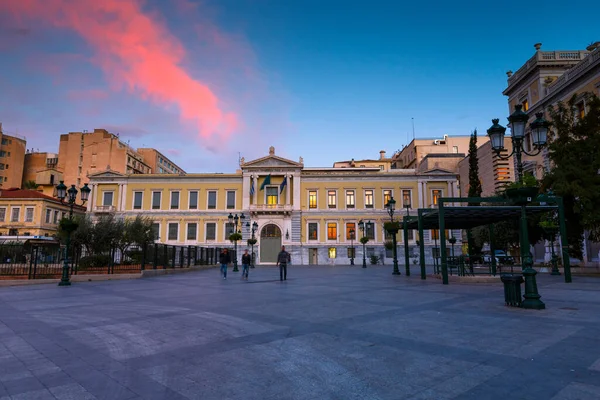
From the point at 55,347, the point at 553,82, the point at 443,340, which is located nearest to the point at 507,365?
the point at 443,340

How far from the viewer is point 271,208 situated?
50.1 m

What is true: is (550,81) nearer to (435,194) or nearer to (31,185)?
(435,194)

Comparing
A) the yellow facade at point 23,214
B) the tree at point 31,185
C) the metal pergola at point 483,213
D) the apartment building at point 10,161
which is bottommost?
the metal pergola at point 483,213

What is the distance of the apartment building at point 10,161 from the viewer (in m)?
67.4

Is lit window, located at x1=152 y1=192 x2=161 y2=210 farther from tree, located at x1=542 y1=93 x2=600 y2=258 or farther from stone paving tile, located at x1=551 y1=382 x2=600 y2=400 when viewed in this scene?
stone paving tile, located at x1=551 y1=382 x2=600 y2=400

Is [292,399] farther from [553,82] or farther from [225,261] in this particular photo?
[553,82]

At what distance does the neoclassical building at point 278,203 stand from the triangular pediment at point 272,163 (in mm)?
137

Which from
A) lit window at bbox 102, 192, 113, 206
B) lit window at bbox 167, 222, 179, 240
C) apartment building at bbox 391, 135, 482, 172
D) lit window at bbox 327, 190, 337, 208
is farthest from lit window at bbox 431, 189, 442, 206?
lit window at bbox 102, 192, 113, 206

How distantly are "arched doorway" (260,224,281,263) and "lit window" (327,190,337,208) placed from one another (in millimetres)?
7751

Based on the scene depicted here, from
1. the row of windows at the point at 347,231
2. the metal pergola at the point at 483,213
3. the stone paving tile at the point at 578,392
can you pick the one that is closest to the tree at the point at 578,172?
the metal pergola at the point at 483,213

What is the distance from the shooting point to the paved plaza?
12.4ft

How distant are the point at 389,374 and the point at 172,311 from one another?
6.06 m

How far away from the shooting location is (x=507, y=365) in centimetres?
447

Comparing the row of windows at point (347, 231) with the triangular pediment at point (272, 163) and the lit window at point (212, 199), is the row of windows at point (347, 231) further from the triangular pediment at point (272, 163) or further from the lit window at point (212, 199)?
the lit window at point (212, 199)
